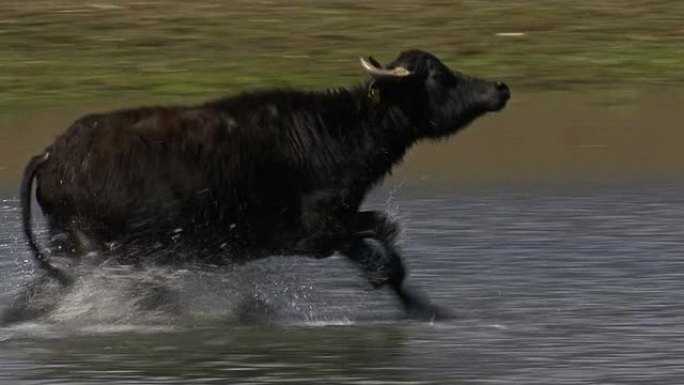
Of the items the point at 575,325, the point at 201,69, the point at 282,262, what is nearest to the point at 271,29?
the point at 201,69

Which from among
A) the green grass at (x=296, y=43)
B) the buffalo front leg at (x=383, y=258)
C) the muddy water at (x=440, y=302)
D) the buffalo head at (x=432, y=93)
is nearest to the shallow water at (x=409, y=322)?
the muddy water at (x=440, y=302)

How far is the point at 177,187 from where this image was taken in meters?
10.1

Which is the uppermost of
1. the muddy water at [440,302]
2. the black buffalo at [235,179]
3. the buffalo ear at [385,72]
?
the buffalo ear at [385,72]

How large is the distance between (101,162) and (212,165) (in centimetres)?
50

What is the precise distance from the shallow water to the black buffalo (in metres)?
0.18

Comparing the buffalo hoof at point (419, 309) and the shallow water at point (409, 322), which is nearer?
the shallow water at point (409, 322)

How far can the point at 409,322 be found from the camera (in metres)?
10.0

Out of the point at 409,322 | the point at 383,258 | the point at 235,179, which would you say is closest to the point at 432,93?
the point at 383,258

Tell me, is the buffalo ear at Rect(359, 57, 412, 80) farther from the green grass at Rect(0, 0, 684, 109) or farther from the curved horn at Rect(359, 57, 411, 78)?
the green grass at Rect(0, 0, 684, 109)

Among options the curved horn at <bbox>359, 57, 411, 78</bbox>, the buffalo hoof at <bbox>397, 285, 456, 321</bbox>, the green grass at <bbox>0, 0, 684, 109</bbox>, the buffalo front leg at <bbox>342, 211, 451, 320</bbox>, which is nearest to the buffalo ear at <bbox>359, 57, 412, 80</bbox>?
the curved horn at <bbox>359, 57, 411, 78</bbox>

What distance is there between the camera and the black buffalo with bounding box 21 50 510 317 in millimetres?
10031

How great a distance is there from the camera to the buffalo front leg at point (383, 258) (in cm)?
1020

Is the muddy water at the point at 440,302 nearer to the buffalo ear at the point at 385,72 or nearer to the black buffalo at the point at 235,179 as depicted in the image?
the black buffalo at the point at 235,179

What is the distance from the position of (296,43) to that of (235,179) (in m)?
9.21
